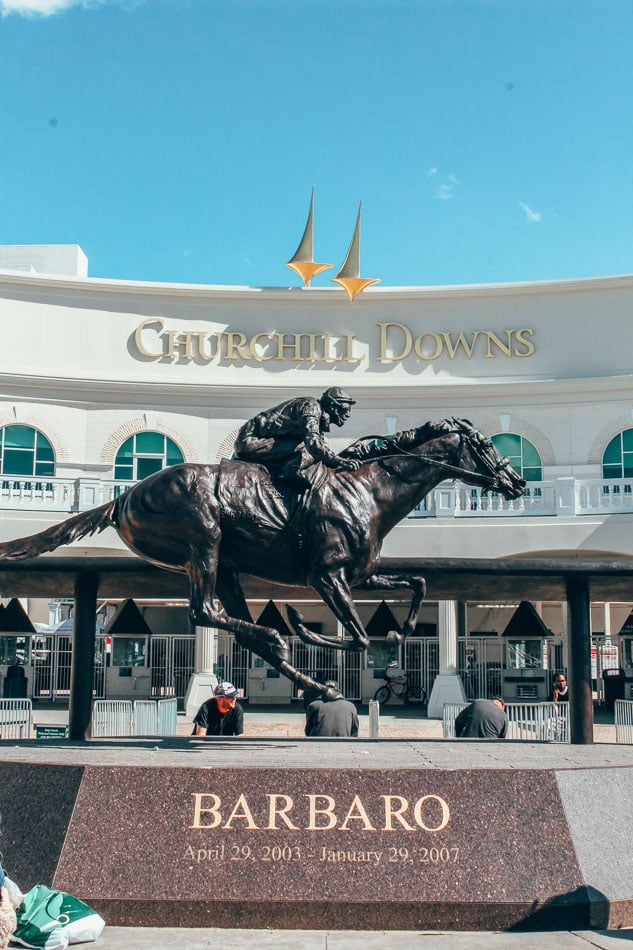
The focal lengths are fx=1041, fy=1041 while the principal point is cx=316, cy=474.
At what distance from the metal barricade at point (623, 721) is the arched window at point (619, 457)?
1139cm

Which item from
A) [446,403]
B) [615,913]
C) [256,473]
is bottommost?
[615,913]

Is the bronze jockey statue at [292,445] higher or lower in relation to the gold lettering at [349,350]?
lower

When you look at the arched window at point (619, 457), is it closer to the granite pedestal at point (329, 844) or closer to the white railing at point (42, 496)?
the white railing at point (42, 496)

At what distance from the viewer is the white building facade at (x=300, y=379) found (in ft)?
96.2

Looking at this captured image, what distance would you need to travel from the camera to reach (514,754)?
7.61 m

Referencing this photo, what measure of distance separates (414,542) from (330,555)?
17.0m

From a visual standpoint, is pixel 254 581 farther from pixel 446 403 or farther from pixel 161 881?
pixel 446 403

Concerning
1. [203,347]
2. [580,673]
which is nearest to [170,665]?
[203,347]

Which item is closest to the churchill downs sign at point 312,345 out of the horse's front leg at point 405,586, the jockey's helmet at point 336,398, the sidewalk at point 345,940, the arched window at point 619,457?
the arched window at point 619,457

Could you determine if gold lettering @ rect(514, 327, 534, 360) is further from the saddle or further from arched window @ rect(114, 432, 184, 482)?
the saddle

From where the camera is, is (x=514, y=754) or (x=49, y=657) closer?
(x=514, y=754)

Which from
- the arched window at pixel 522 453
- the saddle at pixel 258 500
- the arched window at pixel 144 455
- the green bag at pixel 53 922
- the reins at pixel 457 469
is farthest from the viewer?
the arched window at pixel 144 455

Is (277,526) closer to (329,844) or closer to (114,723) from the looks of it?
(329,844)

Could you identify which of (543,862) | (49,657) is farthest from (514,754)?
(49,657)
